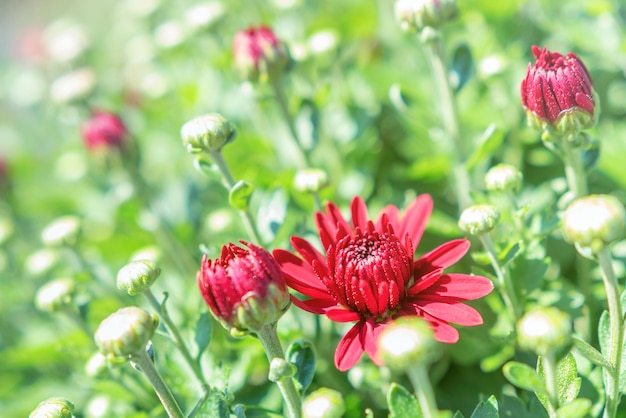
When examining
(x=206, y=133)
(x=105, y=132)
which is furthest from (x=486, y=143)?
(x=105, y=132)

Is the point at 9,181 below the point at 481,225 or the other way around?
the other way around

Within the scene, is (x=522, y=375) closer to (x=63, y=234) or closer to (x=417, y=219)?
(x=417, y=219)

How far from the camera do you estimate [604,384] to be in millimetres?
831

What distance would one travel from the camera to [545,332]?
0.64 meters

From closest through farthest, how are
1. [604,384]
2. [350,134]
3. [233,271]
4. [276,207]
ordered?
[233,271] < [604,384] < [276,207] < [350,134]

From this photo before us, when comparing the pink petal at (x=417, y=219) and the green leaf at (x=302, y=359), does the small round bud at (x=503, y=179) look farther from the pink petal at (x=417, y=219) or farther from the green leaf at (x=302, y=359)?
the green leaf at (x=302, y=359)

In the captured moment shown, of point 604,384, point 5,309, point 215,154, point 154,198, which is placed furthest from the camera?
point 5,309

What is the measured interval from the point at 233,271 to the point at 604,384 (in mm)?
492

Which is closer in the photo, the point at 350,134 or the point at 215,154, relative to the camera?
the point at 215,154

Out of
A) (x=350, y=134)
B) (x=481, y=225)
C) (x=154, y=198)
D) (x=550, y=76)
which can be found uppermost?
(x=154, y=198)

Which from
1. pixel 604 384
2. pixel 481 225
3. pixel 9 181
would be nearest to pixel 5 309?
pixel 9 181

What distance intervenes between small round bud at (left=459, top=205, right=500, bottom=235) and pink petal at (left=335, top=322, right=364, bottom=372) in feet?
0.63

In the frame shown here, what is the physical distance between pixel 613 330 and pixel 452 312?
0.17 m

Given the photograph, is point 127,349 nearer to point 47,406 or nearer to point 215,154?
point 47,406
